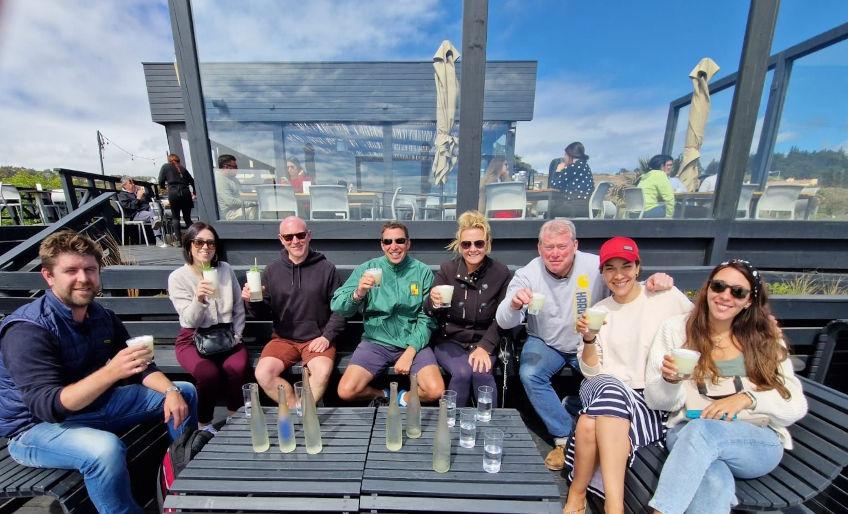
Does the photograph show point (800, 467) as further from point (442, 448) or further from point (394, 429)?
point (394, 429)

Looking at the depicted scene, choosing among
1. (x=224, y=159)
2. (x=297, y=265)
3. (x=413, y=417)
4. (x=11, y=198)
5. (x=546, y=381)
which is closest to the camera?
(x=413, y=417)

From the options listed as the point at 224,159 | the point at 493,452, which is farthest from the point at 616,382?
the point at 224,159

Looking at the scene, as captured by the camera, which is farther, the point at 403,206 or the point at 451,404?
the point at 403,206

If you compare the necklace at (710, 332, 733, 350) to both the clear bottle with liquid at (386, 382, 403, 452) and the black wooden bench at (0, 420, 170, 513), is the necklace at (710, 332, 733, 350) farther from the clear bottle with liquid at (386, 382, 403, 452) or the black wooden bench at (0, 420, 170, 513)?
the black wooden bench at (0, 420, 170, 513)

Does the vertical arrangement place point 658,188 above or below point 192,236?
above

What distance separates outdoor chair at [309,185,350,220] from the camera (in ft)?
13.3

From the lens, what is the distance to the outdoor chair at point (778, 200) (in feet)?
12.6

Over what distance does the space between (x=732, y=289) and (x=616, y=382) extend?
76cm

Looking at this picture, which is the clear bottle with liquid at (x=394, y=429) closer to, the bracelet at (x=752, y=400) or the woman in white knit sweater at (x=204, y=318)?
the woman in white knit sweater at (x=204, y=318)

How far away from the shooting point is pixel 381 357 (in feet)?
8.18

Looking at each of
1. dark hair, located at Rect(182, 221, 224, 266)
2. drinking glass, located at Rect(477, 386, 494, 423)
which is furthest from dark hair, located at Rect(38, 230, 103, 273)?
drinking glass, located at Rect(477, 386, 494, 423)

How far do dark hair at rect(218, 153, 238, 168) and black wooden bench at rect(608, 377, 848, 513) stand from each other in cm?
450

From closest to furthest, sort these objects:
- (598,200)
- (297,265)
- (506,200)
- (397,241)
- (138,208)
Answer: (397,241) → (297,265) → (506,200) → (598,200) → (138,208)

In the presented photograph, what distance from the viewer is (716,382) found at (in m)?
1.74
